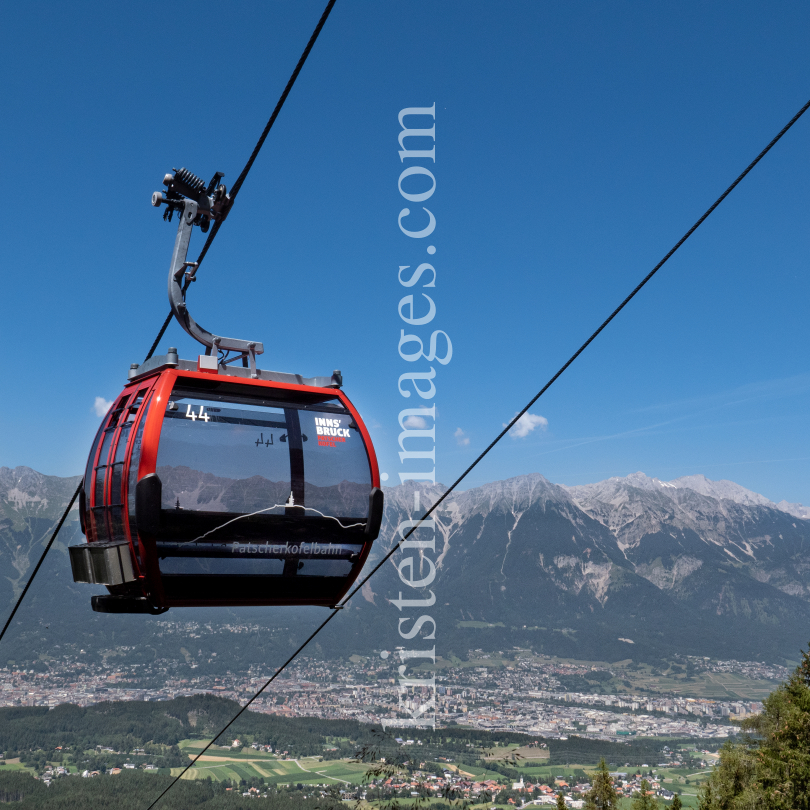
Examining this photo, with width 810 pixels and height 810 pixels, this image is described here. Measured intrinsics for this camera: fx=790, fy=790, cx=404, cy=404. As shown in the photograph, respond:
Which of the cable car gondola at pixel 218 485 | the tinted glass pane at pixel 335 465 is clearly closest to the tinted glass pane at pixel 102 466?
the cable car gondola at pixel 218 485

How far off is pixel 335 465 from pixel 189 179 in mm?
3055

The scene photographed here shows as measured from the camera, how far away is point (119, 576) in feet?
20.4

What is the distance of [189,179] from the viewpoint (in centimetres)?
744

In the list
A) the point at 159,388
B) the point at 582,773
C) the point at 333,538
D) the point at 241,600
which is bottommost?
the point at 582,773

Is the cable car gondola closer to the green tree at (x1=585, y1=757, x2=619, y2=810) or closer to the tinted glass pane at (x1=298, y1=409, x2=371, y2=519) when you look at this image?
the tinted glass pane at (x1=298, y1=409, x2=371, y2=519)

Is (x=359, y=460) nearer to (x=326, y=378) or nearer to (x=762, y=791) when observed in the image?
(x=326, y=378)

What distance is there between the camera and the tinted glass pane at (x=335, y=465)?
6812 mm

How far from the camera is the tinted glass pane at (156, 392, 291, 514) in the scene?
6.14 metres

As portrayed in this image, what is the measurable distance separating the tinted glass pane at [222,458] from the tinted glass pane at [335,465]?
0.70ft

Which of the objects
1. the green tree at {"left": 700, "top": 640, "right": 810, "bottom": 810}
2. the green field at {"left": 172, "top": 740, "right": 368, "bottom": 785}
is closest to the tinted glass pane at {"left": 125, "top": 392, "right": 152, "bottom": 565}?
the green tree at {"left": 700, "top": 640, "right": 810, "bottom": 810}

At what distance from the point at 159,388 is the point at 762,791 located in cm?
2845

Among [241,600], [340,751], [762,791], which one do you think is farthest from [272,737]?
[241,600]

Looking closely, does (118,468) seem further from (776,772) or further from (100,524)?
(776,772)

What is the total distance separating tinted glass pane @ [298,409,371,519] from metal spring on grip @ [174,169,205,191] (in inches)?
95.3
